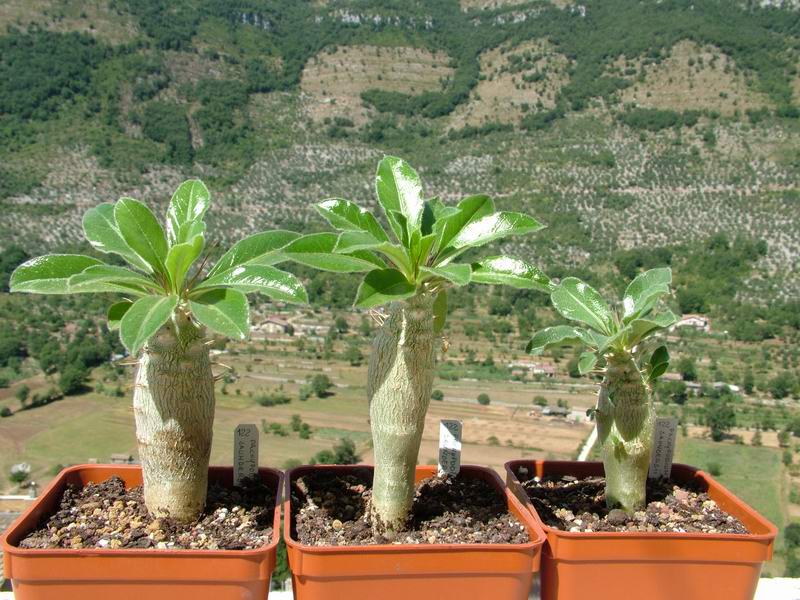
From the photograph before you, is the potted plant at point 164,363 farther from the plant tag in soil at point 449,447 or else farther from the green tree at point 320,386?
the green tree at point 320,386

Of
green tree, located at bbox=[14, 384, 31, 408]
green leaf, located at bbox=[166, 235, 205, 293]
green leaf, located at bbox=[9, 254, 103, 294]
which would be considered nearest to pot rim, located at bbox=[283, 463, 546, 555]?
green leaf, located at bbox=[166, 235, 205, 293]

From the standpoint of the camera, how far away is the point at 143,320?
141 centimetres

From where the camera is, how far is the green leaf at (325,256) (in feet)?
5.08

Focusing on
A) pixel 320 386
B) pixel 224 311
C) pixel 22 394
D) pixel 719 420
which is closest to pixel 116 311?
pixel 224 311

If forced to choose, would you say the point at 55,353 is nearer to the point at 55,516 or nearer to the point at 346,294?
the point at 346,294

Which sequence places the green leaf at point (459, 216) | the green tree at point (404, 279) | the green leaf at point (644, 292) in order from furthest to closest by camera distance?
the green leaf at point (644, 292) < the green leaf at point (459, 216) < the green tree at point (404, 279)

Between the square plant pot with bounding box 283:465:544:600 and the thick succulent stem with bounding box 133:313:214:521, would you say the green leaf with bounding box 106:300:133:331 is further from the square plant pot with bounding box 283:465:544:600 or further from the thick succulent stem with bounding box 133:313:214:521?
the square plant pot with bounding box 283:465:544:600

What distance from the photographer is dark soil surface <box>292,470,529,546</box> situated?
66.9 inches

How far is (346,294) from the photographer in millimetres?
37156

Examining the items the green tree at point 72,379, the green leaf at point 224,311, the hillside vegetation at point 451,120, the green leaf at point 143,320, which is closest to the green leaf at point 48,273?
the green leaf at point 143,320

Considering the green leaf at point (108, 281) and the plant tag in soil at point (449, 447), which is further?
the plant tag in soil at point (449, 447)

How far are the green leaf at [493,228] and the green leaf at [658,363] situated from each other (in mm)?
524

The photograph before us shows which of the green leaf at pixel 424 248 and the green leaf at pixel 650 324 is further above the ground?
the green leaf at pixel 424 248

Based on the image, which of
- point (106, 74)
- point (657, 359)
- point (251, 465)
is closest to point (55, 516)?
point (251, 465)
